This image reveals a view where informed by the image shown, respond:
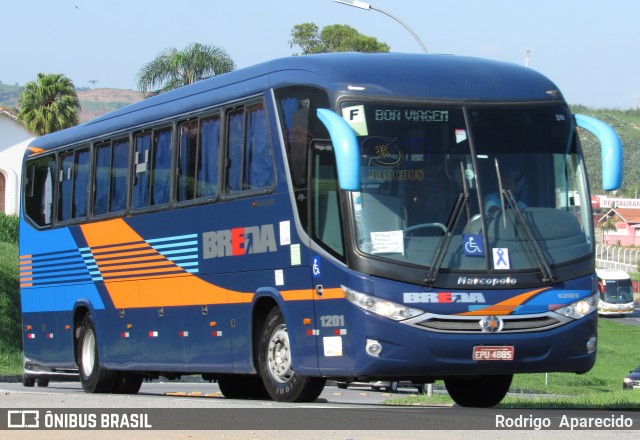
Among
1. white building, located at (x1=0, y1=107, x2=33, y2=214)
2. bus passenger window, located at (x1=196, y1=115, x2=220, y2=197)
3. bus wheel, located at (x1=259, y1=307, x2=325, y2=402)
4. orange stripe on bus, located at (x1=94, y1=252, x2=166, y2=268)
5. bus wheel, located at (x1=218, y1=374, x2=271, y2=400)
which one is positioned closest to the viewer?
bus wheel, located at (x1=259, y1=307, x2=325, y2=402)

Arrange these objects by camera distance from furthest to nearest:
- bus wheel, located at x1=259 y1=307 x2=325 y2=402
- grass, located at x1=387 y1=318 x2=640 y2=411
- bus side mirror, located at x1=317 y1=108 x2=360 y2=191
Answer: grass, located at x1=387 y1=318 x2=640 y2=411 → bus wheel, located at x1=259 y1=307 x2=325 y2=402 → bus side mirror, located at x1=317 y1=108 x2=360 y2=191

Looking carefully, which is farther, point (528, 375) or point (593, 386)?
point (528, 375)

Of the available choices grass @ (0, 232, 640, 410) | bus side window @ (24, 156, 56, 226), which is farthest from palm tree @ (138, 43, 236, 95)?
bus side window @ (24, 156, 56, 226)

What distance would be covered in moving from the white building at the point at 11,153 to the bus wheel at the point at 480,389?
196 ft

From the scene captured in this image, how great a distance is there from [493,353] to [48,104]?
5635 centimetres

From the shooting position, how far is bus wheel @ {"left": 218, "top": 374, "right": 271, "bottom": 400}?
61.5 ft

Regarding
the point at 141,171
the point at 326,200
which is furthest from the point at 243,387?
the point at 326,200

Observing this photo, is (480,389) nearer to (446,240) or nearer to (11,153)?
(446,240)

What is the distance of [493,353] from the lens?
1307 cm

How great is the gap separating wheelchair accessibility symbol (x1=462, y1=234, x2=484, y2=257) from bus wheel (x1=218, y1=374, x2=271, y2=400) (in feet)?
20.8

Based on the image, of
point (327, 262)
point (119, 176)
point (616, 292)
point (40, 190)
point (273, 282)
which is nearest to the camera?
point (327, 262)

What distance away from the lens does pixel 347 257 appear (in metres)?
13.0

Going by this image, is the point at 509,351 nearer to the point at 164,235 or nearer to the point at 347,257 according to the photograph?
the point at 347,257

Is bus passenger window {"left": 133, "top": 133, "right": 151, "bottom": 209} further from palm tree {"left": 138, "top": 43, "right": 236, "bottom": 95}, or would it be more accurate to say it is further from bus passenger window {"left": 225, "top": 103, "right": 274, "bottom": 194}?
palm tree {"left": 138, "top": 43, "right": 236, "bottom": 95}
